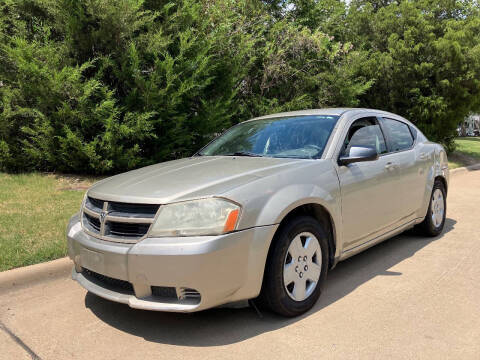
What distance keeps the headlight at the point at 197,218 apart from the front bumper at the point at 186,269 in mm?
49

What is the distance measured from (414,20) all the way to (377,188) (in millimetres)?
12854

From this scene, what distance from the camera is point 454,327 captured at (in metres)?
3.20

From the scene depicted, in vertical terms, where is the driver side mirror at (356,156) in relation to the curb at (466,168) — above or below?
above

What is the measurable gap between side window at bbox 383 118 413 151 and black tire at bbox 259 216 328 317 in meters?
1.96

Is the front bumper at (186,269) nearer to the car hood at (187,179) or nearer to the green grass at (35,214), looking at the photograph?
the car hood at (187,179)

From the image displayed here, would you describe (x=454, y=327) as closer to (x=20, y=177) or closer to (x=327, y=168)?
(x=327, y=168)

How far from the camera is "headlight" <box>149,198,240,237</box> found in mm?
2889

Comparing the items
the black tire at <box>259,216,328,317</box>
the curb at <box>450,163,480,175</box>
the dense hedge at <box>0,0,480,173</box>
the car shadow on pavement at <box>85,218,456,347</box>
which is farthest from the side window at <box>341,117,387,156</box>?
the curb at <box>450,163,480,175</box>

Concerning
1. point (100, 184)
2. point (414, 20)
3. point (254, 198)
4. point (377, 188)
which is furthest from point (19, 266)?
point (414, 20)

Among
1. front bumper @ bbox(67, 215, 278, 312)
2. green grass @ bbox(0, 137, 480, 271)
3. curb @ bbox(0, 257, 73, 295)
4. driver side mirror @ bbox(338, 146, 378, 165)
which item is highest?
driver side mirror @ bbox(338, 146, 378, 165)

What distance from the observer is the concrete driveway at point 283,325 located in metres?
2.93

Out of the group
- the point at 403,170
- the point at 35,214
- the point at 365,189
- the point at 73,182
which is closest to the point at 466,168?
the point at 403,170

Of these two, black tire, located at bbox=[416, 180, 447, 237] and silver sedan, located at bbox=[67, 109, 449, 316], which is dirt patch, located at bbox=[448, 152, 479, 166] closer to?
black tire, located at bbox=[416, 180, 447, 237]

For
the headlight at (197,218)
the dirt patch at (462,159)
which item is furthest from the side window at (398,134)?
the dirt patch at (462,159)
